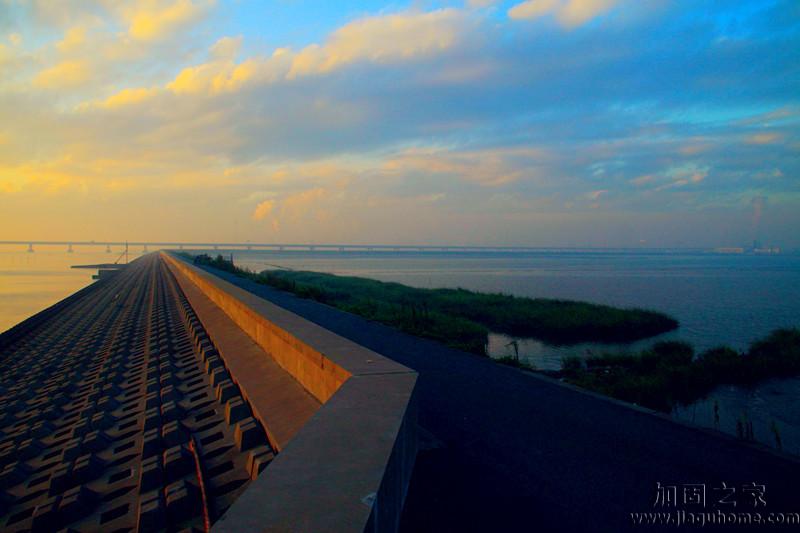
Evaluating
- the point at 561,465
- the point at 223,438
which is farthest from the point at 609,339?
the point at 223,438

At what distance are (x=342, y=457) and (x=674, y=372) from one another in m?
12.0

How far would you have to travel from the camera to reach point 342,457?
3.20 meters

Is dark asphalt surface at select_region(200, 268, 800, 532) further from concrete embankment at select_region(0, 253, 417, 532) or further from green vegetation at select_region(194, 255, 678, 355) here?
green vegetation at select_region(194, 255, 678, 355)

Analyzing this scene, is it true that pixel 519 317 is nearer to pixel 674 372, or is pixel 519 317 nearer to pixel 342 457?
pixel 674 372

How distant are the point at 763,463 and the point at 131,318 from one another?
18.0 metres

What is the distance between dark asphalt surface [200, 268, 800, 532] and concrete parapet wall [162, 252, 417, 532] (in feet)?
1.61

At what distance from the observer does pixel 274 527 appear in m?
2.39

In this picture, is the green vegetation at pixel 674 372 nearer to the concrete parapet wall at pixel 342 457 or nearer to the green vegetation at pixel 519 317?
the green vegetation at pixel 519 317

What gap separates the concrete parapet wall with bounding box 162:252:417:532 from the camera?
98.2 inches

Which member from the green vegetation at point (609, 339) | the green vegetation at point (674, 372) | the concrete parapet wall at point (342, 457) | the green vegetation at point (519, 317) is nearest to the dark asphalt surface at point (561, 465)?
the concrete parapet wall at point (342, 457)

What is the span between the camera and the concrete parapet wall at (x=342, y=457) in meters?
2.49

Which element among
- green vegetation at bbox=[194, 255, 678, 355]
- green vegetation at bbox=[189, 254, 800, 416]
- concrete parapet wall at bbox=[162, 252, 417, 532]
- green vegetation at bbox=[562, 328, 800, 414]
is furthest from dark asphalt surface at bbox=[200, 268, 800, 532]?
green vegetation at bbox=[194, 255, 678, 355]

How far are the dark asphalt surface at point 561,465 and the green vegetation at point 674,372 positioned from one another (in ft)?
11.8

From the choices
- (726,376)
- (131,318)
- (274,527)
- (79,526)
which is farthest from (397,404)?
(131,318)
